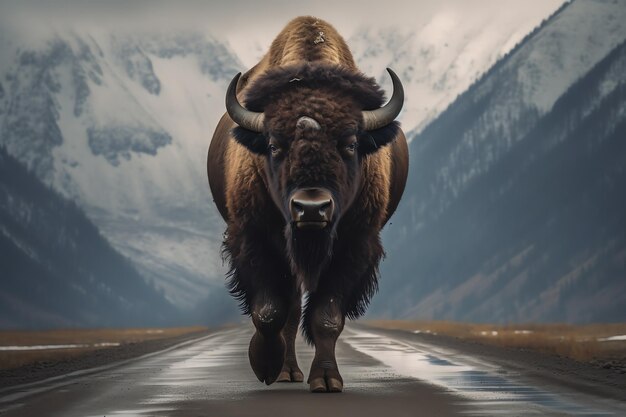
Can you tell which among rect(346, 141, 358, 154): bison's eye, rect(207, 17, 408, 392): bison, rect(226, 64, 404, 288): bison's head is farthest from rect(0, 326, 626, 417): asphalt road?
rect(346, 141, 358, 154): bison's eye

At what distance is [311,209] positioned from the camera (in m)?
11.8

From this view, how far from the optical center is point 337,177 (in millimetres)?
12344

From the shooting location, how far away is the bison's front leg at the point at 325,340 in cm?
1313

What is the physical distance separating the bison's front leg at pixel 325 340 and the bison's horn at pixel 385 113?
1.83 m

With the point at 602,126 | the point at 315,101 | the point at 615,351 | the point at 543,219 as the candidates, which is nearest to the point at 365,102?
the point at 315,101

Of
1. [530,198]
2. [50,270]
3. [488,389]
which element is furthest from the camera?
[50,270]

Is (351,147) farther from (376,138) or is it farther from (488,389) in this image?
(488,389)

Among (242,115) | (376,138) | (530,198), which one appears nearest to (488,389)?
(376,138)

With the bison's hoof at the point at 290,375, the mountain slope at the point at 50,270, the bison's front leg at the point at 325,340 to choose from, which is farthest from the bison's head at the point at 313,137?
the mountain slope at the point at 50,270

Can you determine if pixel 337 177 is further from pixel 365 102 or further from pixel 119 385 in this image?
pixel 119 385

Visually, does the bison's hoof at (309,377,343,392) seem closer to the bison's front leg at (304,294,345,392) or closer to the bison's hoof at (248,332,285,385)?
the bison's front leg at (304,294,345,392)

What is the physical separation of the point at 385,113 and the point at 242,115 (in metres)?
1.47

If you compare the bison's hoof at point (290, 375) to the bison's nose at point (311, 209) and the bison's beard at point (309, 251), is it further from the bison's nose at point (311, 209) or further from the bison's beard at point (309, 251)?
the bison's nose at point (311, 209)

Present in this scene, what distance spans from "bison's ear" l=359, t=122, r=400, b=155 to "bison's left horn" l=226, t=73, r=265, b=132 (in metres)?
1.06
